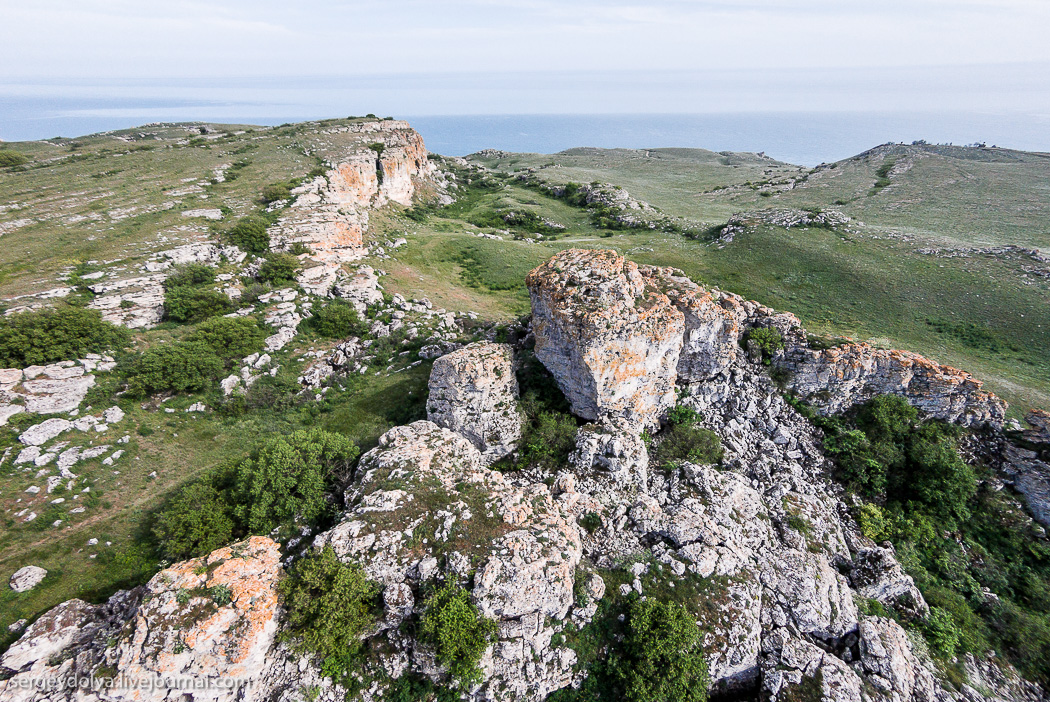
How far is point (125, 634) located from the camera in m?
11.1

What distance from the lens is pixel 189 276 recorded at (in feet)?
97.8

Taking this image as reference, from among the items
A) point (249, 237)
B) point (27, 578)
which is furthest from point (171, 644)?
point (249, 237)

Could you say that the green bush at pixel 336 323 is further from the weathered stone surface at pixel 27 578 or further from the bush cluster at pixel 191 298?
the weathered stone surface at pixel 27 578

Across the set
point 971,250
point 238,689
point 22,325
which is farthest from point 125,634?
point 971,250

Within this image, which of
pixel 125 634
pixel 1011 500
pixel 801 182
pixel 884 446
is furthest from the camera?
pixel 801 182

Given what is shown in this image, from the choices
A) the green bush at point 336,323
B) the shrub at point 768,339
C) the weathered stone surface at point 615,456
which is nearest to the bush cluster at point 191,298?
the green bush at point 336,323

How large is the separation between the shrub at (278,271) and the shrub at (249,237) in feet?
8.93

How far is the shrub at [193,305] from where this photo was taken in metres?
27.4

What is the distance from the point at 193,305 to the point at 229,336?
5167 mm

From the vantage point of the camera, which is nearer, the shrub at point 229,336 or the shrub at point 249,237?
the shrub at point 229,336

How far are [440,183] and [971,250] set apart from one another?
237 ft

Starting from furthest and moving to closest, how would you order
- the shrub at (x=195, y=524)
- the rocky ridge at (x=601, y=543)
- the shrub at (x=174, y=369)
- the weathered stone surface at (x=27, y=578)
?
the shrub at (x=174, y=369) < the shrub at (x=195, y=524) < the weathered stone surface at (x=27, y=578) < the rocky ridge at (x=601, y=543)

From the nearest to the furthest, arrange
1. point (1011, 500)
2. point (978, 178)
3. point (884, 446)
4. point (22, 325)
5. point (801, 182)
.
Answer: point (1011, 500)
point (884, 446)
point (22, 325)
point (978, 178)
point (801, 182)

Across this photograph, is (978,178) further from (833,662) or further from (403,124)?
(403,124)
